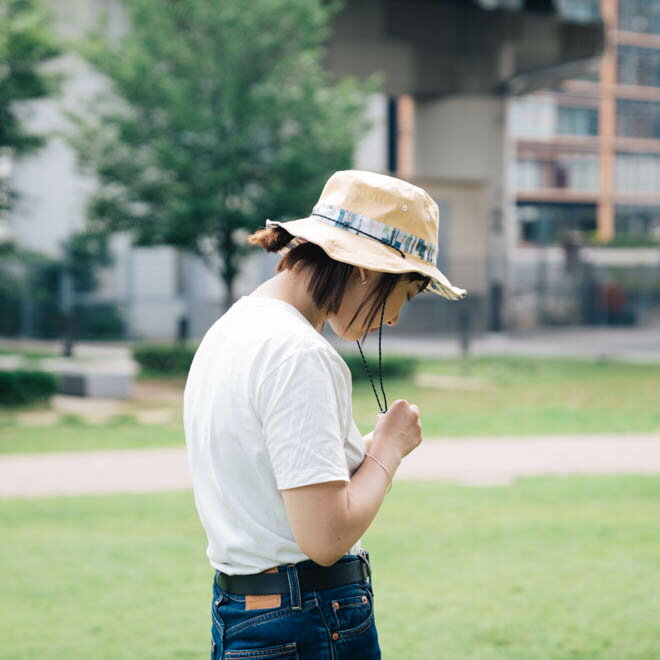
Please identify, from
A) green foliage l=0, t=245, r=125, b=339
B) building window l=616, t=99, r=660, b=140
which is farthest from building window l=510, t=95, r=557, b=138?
green foliage l=0, t=245, r=125, b=339

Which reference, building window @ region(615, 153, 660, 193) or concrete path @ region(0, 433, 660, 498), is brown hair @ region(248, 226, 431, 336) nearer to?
concrete path @ region(0, 433, 660, 498)

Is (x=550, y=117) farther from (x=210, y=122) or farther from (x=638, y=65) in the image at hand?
(x=210, y=122)

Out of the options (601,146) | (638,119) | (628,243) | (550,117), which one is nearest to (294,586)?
(628,243)

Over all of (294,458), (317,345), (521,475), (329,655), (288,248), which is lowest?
(521,475)

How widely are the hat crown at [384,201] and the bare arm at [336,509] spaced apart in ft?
1.57

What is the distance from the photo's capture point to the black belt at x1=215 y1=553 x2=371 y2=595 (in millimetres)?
2137

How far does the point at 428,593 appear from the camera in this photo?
5.86 m

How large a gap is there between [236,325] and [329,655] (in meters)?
0.70

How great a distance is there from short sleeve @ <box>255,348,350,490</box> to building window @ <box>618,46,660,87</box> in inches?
3056

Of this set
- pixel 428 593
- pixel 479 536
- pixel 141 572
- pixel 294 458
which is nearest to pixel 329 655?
pixel 294 458

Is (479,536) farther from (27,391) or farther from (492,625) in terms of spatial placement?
(27,391)

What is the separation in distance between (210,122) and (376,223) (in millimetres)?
17169

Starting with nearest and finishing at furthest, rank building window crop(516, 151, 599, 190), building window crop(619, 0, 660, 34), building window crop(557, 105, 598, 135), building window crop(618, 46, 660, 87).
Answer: building window crop(516, 151, 599, 190)
building window crop(557, 105, 598, 135)
building window crop(619, 0, 660, 34)
building window crop(618, 46, 660, 87)

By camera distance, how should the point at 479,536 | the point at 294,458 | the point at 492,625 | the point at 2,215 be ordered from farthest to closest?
the point at 2,215 < the point at 479,536 < the point at 492,625 < the point at 294,458
